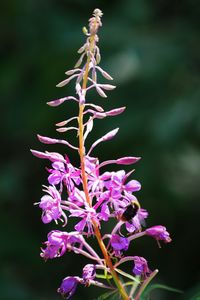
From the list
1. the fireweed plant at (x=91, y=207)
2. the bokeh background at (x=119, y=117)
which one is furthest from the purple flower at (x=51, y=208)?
the bokeh background at (x=119, y=117)

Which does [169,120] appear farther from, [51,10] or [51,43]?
[51,10]

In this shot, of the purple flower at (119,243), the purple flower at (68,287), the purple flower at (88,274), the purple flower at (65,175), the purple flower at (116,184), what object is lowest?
the purple flower at (68,287)

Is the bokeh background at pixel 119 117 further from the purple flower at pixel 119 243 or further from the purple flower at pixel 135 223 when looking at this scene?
the purple flower at pixel 119 243

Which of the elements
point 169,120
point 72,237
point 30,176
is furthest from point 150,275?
point 30,176

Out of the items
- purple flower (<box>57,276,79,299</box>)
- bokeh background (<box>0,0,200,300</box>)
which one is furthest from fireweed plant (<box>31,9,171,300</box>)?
bokeh background (<box>0,0,200,300</box>)

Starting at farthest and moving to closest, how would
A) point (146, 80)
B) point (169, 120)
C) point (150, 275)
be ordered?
point (146, 80), point (169, 120), point (150, 275)

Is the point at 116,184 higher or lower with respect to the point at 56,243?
higher

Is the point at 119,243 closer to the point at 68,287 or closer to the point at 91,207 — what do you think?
the point at 91,207

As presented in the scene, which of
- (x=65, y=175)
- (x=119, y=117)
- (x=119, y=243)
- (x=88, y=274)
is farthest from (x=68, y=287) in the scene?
(x=119, y=117)

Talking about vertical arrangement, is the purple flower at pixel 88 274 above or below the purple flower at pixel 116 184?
below
